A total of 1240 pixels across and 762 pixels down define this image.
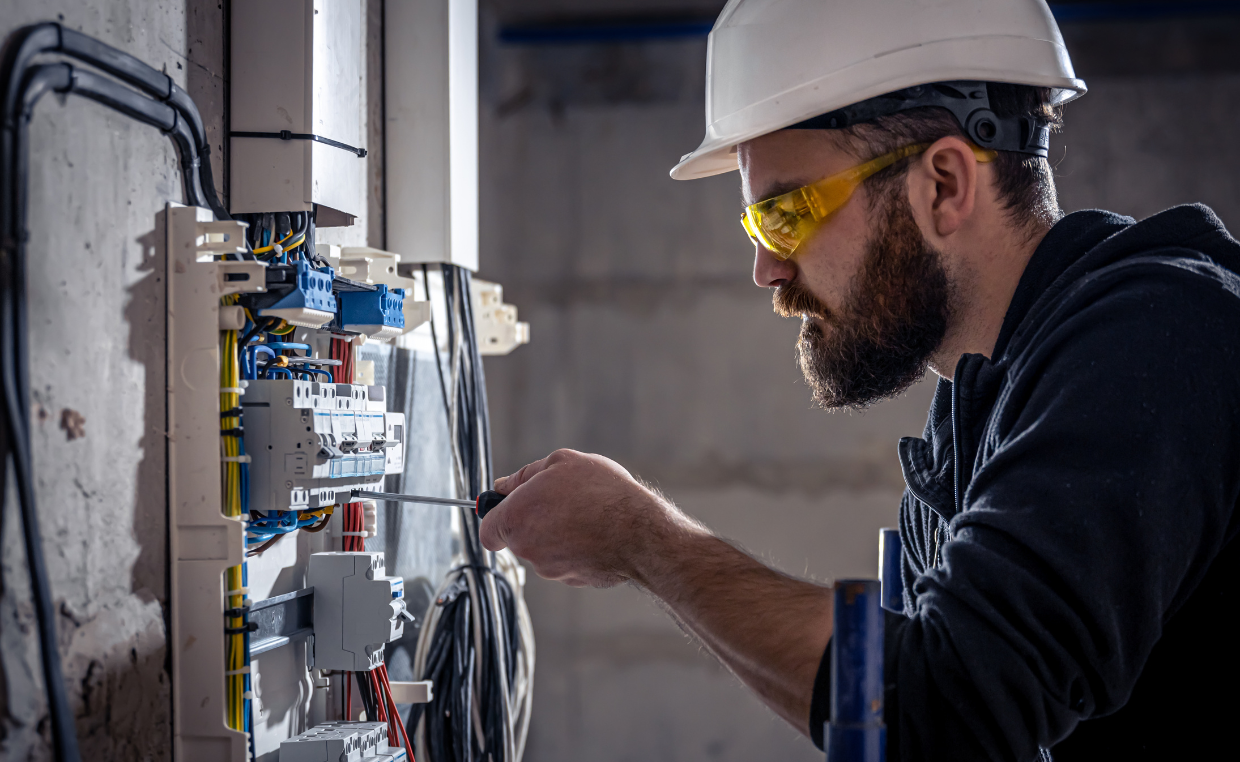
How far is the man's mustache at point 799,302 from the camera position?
1028mm

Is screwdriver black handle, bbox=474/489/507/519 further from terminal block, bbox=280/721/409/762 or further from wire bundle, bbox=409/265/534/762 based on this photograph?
wire bundle, bbox=409/265/534/762

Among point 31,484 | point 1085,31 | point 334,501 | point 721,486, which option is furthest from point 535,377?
point 31,484

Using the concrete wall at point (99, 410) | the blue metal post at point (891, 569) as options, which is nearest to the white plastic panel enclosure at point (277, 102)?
the concrete wall at point (99, 410)

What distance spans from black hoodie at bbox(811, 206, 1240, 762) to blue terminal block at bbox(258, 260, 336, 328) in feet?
2.10

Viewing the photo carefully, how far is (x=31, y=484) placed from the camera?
0.72 metres

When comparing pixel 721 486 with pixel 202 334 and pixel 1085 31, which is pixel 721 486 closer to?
pixel 1085 31

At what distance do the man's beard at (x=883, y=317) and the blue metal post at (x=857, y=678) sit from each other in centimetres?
41

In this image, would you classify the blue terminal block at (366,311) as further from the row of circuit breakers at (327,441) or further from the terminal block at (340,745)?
the terminal block at (340,745)

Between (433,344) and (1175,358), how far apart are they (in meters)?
1.20

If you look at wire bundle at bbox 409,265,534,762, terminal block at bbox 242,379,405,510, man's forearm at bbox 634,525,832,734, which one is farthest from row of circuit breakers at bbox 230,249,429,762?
man's forearm at bbox 634,525,832,734

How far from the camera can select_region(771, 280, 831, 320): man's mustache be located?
3.37 feet

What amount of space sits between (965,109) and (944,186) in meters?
0.08

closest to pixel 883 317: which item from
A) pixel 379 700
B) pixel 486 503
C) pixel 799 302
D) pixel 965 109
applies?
pixel 799 302

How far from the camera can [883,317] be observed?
0.96 meters
